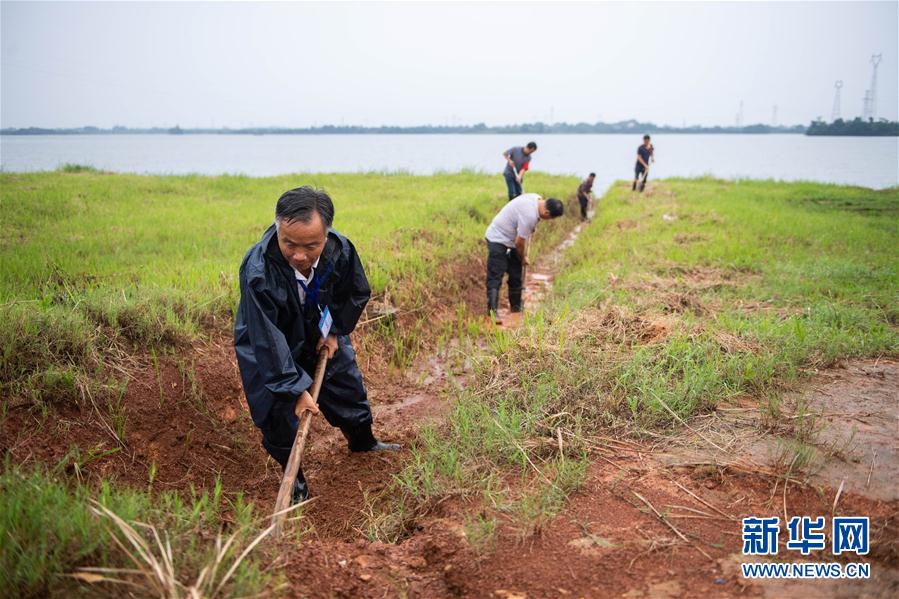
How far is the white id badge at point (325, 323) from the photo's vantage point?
278 cm

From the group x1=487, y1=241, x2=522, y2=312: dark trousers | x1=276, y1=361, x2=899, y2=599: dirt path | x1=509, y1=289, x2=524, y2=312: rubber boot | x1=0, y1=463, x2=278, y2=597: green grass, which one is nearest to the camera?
x1=0, y1=463, x2=278, y2=597: green grass

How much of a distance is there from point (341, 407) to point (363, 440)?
33 centimetres

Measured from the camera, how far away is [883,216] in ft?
32.9

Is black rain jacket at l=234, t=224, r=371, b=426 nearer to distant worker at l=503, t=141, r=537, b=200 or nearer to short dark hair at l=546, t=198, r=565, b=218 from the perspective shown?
short dark hair at l=546, t=198, r=565, b=218

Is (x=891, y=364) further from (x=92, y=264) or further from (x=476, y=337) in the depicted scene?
(x=92, y=264)

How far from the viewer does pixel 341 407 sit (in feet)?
10.3

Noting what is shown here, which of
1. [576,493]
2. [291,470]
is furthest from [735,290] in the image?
[291,470]

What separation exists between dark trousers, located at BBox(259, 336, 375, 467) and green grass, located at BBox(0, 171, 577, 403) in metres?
→ 1.31

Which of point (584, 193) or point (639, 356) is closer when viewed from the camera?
point (639, 356)

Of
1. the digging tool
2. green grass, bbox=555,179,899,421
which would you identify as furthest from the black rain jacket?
green grass, bbox=555,179,899,421

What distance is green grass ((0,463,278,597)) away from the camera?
154cm

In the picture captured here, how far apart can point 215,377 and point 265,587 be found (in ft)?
7.59

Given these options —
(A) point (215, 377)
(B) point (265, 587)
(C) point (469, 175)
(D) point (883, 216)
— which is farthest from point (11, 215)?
(D) point (883, 216)

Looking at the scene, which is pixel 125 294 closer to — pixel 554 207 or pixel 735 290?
pixel 554 207
